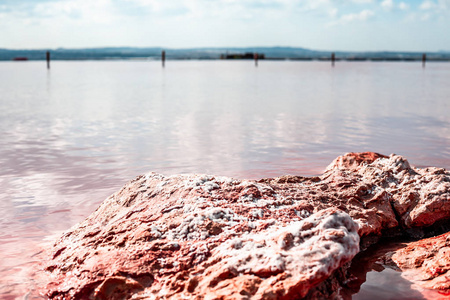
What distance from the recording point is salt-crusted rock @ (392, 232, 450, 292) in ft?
9.69

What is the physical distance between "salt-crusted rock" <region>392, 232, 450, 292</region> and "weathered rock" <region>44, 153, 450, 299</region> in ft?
1.10

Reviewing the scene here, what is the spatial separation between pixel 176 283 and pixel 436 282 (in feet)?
5.02

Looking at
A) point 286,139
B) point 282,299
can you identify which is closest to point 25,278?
point 282,299

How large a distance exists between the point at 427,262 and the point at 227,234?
1.31m

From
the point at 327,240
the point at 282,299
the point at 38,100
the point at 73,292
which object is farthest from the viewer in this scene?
the point at 38,100

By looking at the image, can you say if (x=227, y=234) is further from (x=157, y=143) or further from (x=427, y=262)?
(x=157, y=143)

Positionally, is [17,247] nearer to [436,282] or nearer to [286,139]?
[436,282]

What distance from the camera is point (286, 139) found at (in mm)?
8453

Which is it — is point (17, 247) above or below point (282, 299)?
below

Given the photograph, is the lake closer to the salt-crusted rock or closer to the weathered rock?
the weathered rock

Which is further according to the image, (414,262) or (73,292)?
(414,262)

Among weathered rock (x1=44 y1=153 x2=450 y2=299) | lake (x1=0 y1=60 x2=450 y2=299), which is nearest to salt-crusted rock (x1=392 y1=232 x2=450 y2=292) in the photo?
weathered rock (x1=44 y1=153 x2=450 y2=299)

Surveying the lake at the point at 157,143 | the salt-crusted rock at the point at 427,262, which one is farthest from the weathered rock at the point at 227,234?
the lake at the point at 157,143

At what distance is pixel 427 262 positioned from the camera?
10.2 feet
